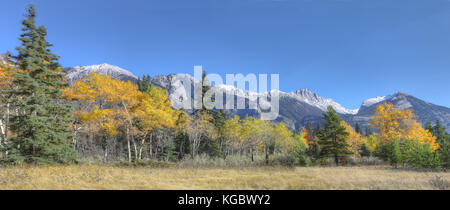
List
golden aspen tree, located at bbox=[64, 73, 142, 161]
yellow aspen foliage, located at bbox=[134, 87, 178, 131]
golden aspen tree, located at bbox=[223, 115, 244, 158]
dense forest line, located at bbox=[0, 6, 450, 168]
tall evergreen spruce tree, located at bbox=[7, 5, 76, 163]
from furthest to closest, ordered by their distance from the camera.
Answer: golden aspen tree, located at bbox=[223, 115, 244, 158]
yellow aspen foliage, located at bbox=[134, 87, 178, 131]
golden aspen tree, located at bbox=[64, 73, 142, 161]
dense forest line, located at bbox=[0, 6, 450, 168]
tall evergreen spruce tree, located at bbox=[7, 5, 76, 163]

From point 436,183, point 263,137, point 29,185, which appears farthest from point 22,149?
point 263,137

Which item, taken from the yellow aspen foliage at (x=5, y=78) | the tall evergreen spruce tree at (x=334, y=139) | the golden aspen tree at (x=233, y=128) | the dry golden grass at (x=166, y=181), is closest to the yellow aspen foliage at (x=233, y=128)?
the golden aspen tree at (x=233, y=128)

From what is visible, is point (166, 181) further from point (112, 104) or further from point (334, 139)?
point (334, 139)

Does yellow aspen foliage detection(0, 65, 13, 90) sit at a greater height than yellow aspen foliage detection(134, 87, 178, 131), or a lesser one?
greater

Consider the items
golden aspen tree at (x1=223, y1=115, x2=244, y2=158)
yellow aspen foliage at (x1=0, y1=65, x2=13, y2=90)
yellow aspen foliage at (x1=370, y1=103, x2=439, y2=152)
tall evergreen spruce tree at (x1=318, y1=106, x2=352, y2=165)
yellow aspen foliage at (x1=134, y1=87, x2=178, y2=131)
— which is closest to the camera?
yellow aspen foliage at (x1=0, y1=65, x2=13, y2=90)

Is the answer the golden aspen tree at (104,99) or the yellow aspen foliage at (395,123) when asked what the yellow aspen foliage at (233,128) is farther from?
the yellow aspen foliage at (395,123)

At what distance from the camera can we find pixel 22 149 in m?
13.8

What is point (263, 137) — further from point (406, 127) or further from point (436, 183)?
point (436, 183)

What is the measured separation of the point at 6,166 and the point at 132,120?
1370 centimetres

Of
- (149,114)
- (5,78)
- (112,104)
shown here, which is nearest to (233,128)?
(149,114)

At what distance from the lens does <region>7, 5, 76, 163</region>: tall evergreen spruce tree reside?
13.4 m

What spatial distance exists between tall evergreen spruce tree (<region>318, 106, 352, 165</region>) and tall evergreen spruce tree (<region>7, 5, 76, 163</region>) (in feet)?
105

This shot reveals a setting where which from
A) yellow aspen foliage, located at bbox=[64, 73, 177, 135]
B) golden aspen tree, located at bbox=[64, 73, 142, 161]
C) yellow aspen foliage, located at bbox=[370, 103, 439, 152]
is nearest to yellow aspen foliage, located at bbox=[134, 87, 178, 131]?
yellow aspen foliage, located at bbox=[64, 73, 177, 135]

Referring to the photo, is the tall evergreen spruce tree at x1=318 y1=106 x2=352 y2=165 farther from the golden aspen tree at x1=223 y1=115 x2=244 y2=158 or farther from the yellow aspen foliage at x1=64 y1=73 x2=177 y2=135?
the yellow aspen foliage at x1=64 y1=73 x2=177 y2=135
